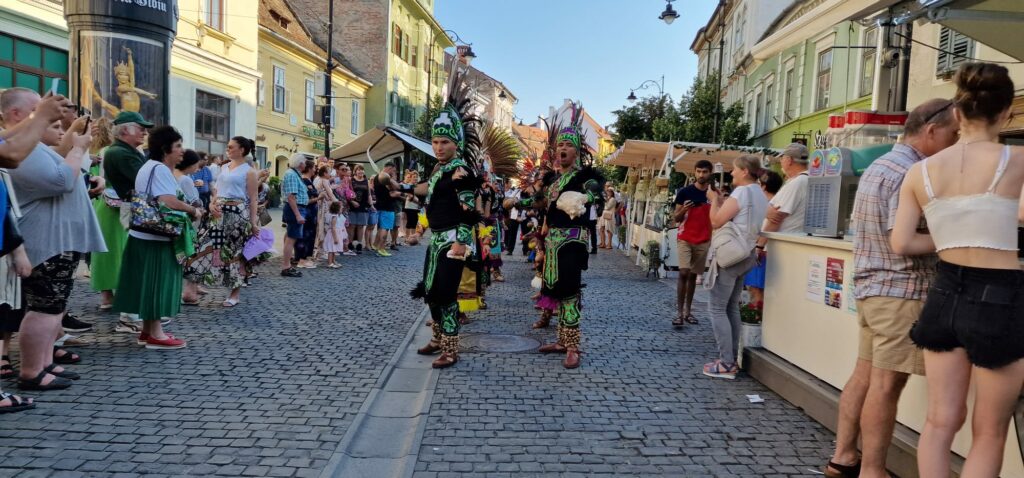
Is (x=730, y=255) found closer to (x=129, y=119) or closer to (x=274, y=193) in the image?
(x=129, y=119)

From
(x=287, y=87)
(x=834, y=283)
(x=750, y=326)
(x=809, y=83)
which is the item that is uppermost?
(x=287, y=87)

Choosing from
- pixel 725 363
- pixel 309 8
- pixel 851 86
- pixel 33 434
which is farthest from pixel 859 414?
pixel 309 8

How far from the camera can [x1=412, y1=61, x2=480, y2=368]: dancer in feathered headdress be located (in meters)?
5.30

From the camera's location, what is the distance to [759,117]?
27719 millimetres

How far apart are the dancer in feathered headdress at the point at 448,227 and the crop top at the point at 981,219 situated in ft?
11.1

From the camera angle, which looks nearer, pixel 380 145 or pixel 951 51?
pixel 951 51

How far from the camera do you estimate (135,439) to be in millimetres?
3604

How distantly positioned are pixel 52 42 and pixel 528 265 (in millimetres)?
12273

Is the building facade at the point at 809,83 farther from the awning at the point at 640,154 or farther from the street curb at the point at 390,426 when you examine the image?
the street curb at the point at 390,426

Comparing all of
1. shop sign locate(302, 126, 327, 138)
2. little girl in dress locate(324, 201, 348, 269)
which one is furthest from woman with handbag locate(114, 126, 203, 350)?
shop sign locate(302, 126, 327, 138)

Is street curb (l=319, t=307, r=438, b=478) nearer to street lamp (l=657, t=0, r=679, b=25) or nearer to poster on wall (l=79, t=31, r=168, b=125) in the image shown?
poster on wall (l=79, t=31, r=168, b=125)

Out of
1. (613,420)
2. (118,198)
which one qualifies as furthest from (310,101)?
(613,420)

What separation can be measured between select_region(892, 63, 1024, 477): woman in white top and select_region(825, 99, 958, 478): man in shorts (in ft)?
0.93

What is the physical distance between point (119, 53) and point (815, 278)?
848 centimetres
